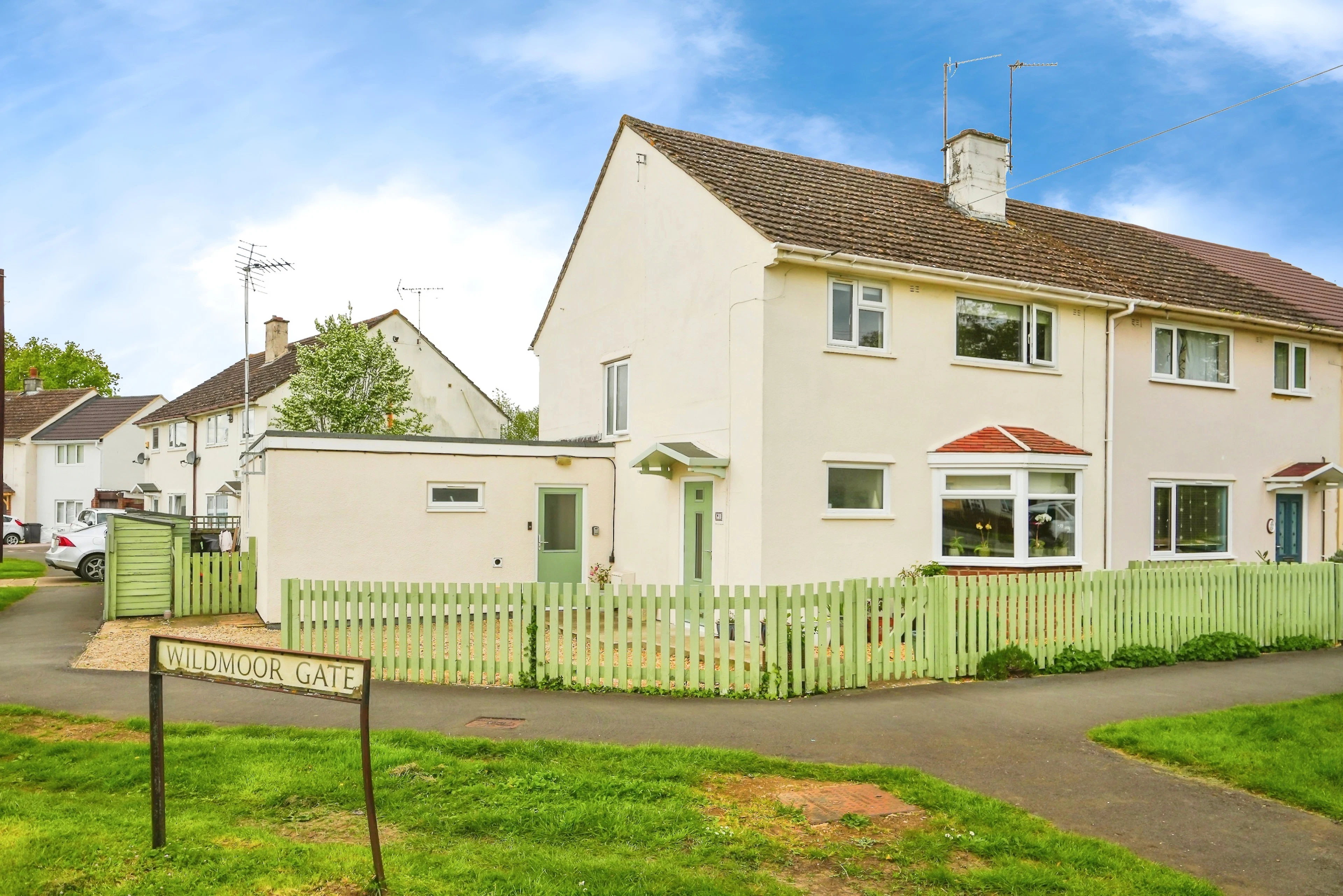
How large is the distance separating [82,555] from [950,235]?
71.2ft

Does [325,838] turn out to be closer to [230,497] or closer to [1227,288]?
[1227,288]

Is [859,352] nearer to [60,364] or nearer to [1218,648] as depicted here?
[1218,648]

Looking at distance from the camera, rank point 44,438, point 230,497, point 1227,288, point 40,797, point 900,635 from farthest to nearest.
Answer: point 44,438
point 230,497
point 1227,288
point 900,635
point 40,797

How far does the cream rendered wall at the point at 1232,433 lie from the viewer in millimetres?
17656

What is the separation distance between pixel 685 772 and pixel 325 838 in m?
2.51

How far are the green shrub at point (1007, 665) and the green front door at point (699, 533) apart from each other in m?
4.83

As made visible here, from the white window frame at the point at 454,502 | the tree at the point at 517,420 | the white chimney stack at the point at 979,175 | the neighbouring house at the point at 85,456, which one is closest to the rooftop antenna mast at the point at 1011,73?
the white chimney stack at the point at 979,175

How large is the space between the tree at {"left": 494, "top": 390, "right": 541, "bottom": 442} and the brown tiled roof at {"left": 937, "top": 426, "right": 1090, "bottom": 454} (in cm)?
2522

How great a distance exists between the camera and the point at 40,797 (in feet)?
21.0

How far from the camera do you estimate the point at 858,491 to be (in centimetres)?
1530

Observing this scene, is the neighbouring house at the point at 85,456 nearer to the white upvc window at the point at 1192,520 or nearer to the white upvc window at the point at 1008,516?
the white upvc window at the point at 1008,516

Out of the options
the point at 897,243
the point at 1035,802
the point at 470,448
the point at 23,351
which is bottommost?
the point at 1035,802

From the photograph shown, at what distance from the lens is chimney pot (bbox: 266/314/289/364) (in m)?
39.8

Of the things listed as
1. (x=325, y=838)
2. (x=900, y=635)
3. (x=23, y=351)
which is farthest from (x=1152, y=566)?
(x=23, y=351)
